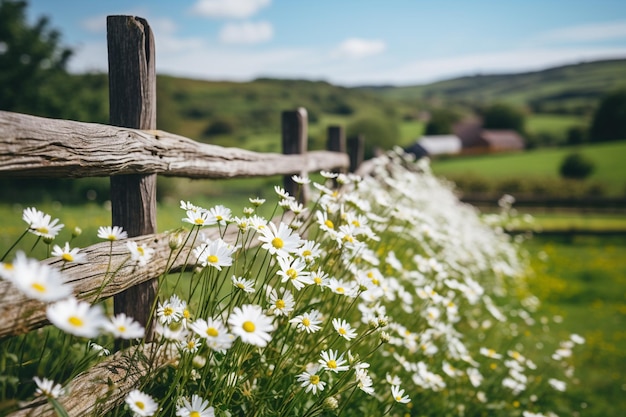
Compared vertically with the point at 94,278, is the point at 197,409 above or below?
below

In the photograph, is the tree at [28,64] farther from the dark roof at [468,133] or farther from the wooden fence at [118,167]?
the dark roof at [468,133]

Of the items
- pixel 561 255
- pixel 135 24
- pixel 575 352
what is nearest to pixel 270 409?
pixel 135 24

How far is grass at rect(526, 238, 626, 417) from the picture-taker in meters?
4.70

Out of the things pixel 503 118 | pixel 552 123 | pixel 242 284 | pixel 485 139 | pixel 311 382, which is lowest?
pixel 311 382

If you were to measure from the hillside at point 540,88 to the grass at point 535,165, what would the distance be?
3500 centimetres

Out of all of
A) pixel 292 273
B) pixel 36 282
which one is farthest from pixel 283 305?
pixel 36 282

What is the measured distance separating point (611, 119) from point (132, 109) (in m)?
61.4

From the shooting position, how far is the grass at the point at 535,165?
117ft

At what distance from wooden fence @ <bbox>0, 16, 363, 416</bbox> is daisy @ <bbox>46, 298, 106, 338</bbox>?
0.27 m

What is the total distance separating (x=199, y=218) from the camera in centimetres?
180

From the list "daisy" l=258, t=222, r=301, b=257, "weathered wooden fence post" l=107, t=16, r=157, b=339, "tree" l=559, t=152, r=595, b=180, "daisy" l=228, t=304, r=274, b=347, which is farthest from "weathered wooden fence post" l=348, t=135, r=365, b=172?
"tree" l=559, t=152, r=595, b=180

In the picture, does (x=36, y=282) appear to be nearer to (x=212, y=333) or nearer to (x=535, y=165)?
(x=212, y=333)

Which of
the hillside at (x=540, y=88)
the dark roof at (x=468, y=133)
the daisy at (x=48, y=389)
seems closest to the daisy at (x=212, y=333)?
the daisy at (x=48, y=389)

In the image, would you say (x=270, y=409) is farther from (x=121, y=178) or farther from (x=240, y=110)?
(x=240, y=110)
